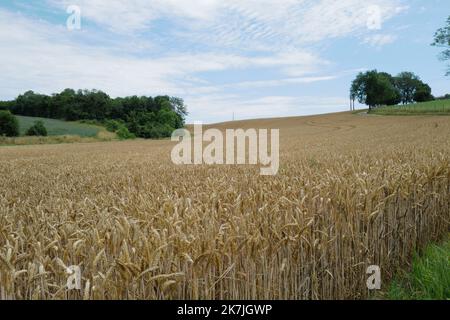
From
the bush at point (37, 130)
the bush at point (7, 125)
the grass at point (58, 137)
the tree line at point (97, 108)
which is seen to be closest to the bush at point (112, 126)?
the tree line at point (97, 108)

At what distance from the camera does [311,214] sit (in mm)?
4137

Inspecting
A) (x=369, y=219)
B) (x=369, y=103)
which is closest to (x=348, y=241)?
(x=369, y=219)

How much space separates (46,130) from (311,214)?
231ft

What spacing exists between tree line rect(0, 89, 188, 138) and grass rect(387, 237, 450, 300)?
285 feet

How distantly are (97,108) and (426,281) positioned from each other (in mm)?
103089

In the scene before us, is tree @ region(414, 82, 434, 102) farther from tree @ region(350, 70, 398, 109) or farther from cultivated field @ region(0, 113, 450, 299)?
cultivated field @ region(0, 113, 450, 299)

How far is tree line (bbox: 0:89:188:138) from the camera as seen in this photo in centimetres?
9269

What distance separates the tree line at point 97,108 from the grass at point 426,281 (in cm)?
8688

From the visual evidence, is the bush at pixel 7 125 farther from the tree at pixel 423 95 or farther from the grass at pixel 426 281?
the tree at pixel 423 95

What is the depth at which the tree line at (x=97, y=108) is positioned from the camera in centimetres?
9269

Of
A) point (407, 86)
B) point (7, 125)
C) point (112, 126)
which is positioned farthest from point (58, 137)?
point (407, 86)

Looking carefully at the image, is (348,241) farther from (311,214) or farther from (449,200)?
(449,200)
